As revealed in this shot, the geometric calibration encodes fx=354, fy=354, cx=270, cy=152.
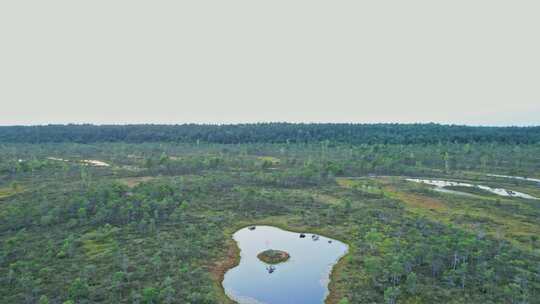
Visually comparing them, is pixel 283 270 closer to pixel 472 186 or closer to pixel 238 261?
pixel 238 261

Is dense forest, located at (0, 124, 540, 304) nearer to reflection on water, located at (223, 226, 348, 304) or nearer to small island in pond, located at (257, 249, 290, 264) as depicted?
reflection on water, located at (223, 226, 348, 304)

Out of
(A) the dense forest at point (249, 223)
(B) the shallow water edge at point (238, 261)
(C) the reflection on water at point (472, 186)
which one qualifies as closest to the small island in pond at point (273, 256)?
(B) the shallow water edge at point (238, 261)

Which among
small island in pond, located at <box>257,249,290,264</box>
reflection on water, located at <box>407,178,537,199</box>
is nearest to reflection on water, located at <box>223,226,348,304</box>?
small island in pond, located at <box>257,249,290,264</box>

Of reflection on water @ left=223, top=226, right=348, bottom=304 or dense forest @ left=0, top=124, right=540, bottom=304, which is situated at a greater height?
dense forest @ left=0, top=124, right=540, bottom=304

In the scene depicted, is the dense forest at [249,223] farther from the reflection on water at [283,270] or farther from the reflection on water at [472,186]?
the reflection on water at [472,186]

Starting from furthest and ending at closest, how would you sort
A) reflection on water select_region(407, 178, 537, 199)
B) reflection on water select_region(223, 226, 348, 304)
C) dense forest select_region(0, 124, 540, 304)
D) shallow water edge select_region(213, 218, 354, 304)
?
reflection on water select_region(407, 178, 537, 199) < reflection on water select_region(223, 226, 348, 304) < shallow water edge select_region(213, 218, 354, 304) < dense forest select_region(0, 124, 540, 304)

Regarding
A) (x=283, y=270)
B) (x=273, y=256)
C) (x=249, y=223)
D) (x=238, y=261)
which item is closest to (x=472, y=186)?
(x=249, y=223)

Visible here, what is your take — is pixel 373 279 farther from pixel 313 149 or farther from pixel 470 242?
pixel 313 149
